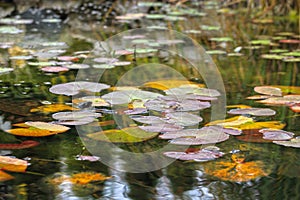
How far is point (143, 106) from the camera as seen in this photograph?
177cm

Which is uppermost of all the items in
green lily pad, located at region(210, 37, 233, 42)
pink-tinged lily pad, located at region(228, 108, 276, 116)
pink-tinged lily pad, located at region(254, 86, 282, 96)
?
green lily pad, located at region(210, 37, 233, 42)

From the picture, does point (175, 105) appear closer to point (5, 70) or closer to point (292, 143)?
point (292, 143)

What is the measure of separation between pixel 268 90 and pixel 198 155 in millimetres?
705

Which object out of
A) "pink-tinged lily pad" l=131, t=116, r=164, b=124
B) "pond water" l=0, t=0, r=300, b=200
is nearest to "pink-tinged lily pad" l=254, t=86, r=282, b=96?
"pond water" l=0, t=0, r=300, b=200

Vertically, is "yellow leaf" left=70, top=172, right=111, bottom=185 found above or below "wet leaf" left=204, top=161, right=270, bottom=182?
above

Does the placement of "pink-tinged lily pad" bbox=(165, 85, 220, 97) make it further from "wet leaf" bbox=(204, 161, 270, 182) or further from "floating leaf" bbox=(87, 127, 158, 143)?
"wet leaf" bbox=(204, 161, 270, 182)

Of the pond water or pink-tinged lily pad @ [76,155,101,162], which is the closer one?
the pond water

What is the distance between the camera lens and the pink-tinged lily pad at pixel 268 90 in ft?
6.45

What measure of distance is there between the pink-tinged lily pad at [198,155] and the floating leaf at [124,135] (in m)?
0.14

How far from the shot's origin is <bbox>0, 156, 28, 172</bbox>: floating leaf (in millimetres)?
1287

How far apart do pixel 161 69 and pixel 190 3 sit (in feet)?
9.26

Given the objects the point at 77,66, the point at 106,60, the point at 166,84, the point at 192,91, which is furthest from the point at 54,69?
the point at 192,91

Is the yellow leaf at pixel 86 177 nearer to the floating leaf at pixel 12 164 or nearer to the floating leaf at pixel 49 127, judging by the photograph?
the floating leaf at pixel 12 164

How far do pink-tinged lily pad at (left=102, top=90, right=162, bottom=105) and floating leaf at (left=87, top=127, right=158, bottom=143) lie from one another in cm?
26
